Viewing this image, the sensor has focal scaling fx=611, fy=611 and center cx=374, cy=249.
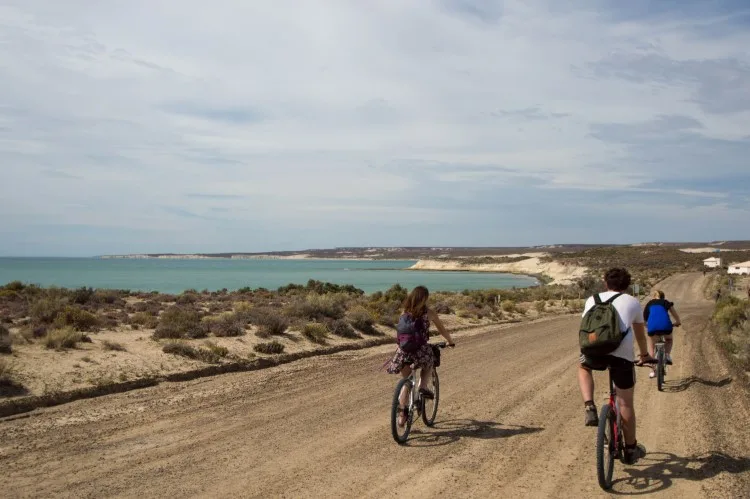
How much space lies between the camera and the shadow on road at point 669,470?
19.8 feet

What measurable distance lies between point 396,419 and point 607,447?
98.7 inches

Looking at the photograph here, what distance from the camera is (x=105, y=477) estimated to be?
641 cm

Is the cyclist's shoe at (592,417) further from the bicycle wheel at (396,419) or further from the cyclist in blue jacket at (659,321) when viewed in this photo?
the cyclist in blue jacket at (659,321)

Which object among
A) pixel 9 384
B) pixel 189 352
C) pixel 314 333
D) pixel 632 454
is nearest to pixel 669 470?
pixel 632 454

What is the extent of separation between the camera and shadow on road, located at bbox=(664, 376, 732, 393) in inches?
436

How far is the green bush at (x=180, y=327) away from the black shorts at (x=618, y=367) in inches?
508

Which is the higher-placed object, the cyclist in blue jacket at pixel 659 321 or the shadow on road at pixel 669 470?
the cyclist in blue jacket at pixel 659 321

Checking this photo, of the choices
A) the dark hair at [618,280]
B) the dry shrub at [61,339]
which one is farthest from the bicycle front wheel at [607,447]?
the dry shrub at [61,339]

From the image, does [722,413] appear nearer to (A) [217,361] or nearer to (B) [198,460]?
(B) [198,460]

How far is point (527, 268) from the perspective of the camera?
462ft

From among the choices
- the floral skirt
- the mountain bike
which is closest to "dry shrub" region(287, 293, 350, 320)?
the floral skirt

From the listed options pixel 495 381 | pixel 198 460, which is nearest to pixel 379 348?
pixel 495 381

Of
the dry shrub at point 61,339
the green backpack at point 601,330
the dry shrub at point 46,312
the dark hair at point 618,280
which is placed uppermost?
the dark hair at point 618,280

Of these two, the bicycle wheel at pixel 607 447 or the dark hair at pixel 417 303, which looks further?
the dark hair at pixel 417 303
